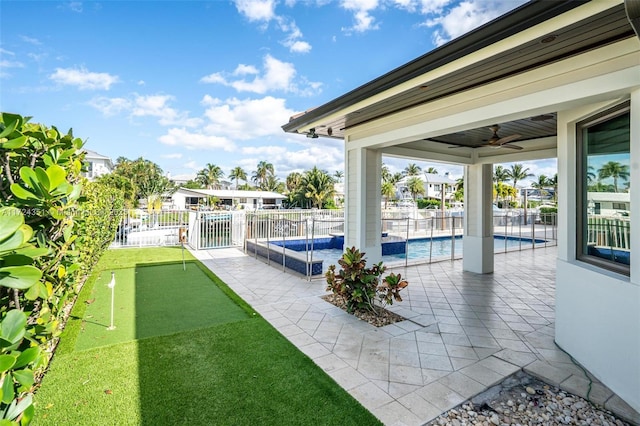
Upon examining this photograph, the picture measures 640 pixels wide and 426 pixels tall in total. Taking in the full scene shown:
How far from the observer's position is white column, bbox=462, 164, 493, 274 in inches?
290

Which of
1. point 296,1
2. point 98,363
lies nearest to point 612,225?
point 98,363

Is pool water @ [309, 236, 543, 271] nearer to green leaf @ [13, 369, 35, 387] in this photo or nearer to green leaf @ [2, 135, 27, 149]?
green leaf @ [13, 369, 35, 387]

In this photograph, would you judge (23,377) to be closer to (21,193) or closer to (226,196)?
(21,193)

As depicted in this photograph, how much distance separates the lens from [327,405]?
2508 mm

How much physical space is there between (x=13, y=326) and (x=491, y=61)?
12.4 ft

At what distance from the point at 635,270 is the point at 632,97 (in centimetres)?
144

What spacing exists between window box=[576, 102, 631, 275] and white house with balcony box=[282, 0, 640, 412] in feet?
0.05

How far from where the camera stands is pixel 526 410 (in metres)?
2.55

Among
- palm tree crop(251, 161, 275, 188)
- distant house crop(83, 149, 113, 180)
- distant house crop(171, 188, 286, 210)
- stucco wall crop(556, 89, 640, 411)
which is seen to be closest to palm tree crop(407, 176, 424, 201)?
distant house crop(171, 188, 286, 210)

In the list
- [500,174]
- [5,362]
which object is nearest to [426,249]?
[5,362]

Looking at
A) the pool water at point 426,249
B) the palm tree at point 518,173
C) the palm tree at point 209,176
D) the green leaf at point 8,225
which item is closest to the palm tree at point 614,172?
the green leaf at point 8,225

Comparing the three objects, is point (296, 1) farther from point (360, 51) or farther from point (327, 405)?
point (327, 405)

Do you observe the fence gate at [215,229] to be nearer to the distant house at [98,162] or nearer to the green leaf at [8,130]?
the green leaf at [8,130]

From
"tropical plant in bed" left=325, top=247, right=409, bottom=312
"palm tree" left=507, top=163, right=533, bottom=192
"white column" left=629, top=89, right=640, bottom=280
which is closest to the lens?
"white column" left=629, top=89, right=640, bottom=280
